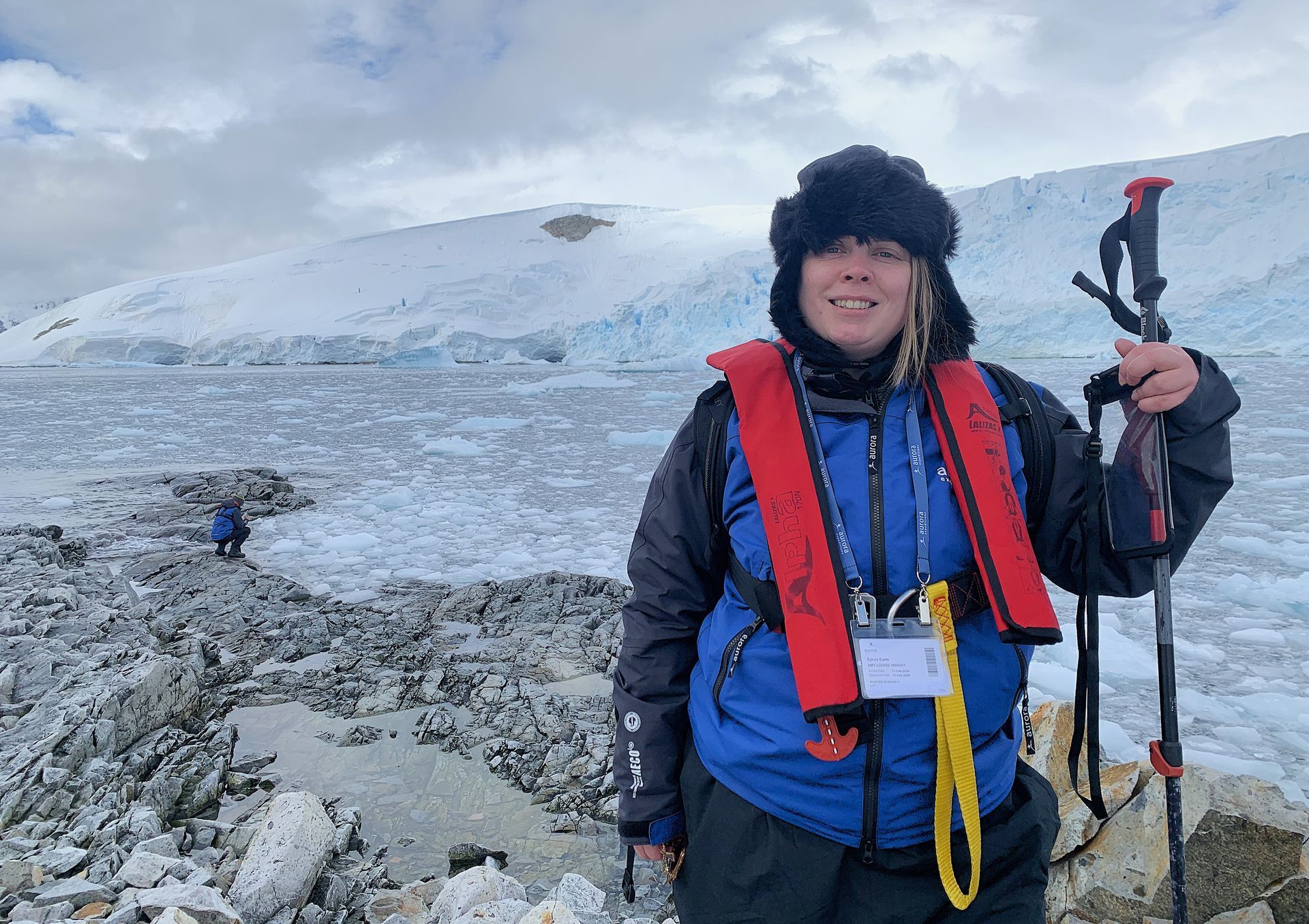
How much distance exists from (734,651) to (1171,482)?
738mm

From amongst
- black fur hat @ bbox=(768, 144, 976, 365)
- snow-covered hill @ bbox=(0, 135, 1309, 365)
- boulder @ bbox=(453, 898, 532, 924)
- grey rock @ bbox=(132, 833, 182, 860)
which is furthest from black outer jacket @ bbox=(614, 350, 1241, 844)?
snow-covered hill @ bbox=(0, 135, 1309, 365)

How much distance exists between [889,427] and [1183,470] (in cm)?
47

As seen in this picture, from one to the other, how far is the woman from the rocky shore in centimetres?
78

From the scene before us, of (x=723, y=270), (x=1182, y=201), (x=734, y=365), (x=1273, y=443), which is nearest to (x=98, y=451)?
(x=734, y=365)

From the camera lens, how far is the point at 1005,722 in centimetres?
112

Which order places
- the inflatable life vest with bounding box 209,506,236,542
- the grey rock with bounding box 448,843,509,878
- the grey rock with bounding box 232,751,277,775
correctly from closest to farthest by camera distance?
the grey rock with bounding box 448,843,509,878 → the grey rock with bounding box 232,751,277,775 → the inflatable life vest with bounding box 209,506,236,542

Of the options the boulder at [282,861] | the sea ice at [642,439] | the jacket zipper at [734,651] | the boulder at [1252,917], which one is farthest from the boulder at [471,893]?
the sea ice at [642,439]

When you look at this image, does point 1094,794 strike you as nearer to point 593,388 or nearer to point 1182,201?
point 593,388

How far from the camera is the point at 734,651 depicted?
3.74ft

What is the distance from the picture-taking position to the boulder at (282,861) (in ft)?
6.23

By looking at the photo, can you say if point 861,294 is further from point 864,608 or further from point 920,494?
point 864,608

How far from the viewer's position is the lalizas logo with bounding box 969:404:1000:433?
3.76 feet

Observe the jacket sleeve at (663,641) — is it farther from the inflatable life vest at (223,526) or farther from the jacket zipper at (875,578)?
the inflatable life vest at (223,526)

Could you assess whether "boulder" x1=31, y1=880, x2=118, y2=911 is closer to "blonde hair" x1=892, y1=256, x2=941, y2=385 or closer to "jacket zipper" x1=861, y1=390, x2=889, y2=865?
"jacket zipper" x1=861, y1=390, x2=889, y2=865
